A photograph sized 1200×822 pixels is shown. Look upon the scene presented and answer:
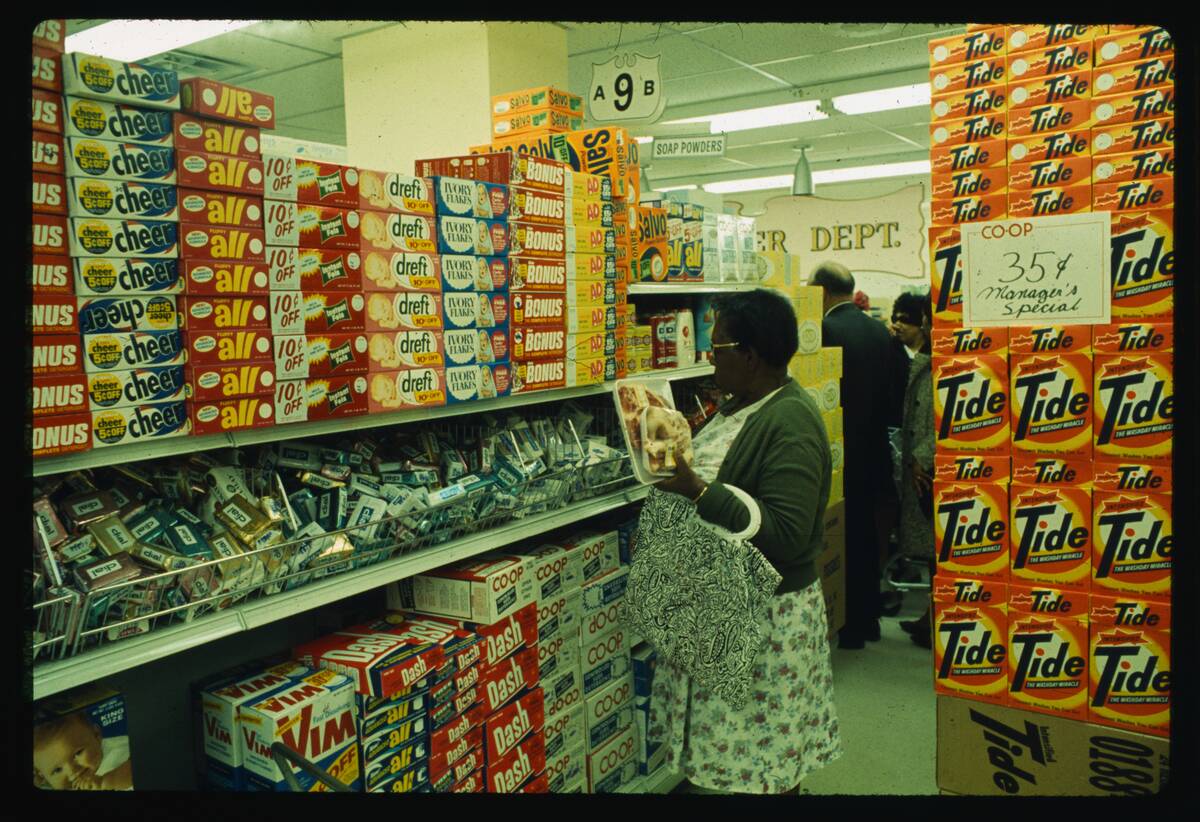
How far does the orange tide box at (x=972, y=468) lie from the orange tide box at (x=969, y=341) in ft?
0.95

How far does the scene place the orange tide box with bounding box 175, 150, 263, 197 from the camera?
167 cm

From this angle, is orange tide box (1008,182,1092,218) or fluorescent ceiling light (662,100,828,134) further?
fluorescent ceiling light (662,100,828,134)

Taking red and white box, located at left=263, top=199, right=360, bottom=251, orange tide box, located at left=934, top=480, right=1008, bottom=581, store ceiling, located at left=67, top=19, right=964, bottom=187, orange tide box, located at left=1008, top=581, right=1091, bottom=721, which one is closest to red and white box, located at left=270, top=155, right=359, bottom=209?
red and white box, located at left=263, top=199, right=360, bottom=251

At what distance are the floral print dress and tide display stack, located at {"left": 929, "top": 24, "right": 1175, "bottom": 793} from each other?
41 centimetres

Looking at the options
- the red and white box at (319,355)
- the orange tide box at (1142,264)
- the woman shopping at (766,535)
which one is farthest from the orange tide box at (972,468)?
the red and white box at (319,355)

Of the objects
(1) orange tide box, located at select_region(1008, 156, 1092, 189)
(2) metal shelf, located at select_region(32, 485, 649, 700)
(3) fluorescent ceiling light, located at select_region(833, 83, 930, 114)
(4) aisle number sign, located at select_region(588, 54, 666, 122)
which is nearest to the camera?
(2) metal shelf, located at select_region(32, 485, 649, 700)

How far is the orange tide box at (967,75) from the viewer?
2.28 metres

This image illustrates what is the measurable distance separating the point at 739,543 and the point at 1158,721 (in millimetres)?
1178

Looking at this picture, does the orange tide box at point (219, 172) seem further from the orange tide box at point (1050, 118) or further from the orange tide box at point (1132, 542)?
the orange tide box at point (1132, 542)

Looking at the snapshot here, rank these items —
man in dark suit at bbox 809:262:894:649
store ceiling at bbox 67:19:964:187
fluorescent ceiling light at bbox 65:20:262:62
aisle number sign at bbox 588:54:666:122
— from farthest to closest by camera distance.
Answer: store ceiling at bbox 67:19:964:187 < fluorescent ceiling light at bbox 65:20:262:62 < man in dark suit at bbox 809:262:894:649 < aisle number sign at bbox 588:54:666:122

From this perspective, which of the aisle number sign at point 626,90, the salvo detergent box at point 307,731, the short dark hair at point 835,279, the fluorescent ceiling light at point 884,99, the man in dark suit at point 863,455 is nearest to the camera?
the salvo detergent box at point 307,731

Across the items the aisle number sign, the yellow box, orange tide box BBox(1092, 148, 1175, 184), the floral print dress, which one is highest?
the aisle number sign

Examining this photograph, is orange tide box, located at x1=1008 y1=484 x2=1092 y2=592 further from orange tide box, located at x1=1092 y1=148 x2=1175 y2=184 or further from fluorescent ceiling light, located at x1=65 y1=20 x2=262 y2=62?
fluorescent ceiling light, located at x1=65 y1=20 x2=262 y2=62

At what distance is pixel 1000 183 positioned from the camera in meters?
2.28
